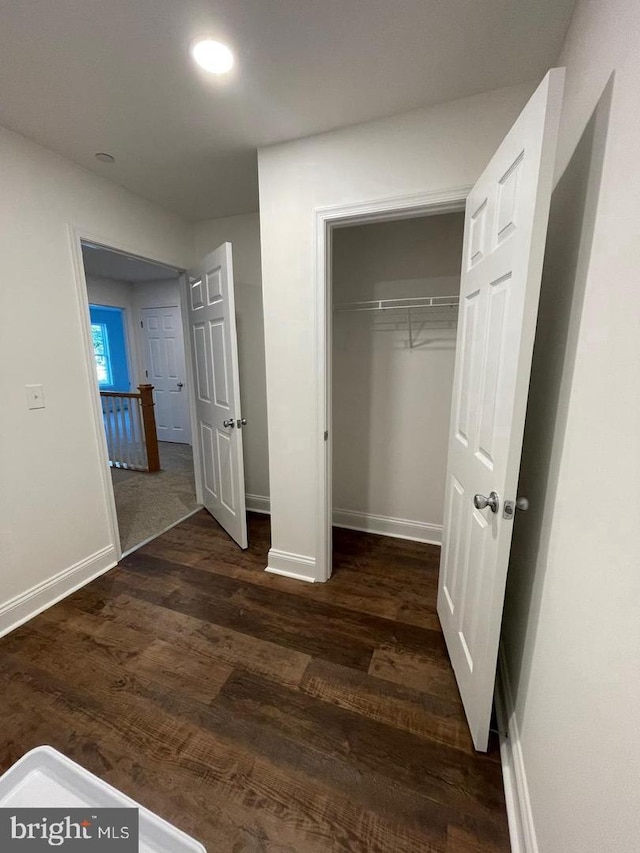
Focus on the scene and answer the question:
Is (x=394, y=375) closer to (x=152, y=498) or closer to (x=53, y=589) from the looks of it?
(x=53, y=589)

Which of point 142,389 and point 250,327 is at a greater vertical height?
point 250,327

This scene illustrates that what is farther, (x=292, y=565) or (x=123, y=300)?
(x=123, y=300)

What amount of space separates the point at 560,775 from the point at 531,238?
1.30m

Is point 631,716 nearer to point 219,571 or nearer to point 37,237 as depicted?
point 219,571

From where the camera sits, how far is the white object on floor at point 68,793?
992 mm

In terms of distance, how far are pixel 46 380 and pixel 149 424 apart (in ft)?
7.34

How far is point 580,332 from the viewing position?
0.91m

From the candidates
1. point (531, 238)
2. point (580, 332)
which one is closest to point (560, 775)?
point (580, 332)

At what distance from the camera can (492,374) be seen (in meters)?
1.18

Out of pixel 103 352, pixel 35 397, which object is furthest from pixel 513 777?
pixel 103 352

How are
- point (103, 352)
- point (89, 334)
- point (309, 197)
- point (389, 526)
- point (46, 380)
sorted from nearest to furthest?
point (309, 197), point (46, 380), point (89, 334), point (389, 526), point (103, 352)

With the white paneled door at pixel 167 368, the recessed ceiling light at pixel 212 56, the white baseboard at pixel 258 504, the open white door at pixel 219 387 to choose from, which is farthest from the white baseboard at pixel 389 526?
the white paneled door at pixel 167 368

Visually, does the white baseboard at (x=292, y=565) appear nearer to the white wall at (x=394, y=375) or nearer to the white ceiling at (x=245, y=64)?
the white wall at (x=394, y=375)

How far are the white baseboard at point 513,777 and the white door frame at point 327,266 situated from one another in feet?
3.57
